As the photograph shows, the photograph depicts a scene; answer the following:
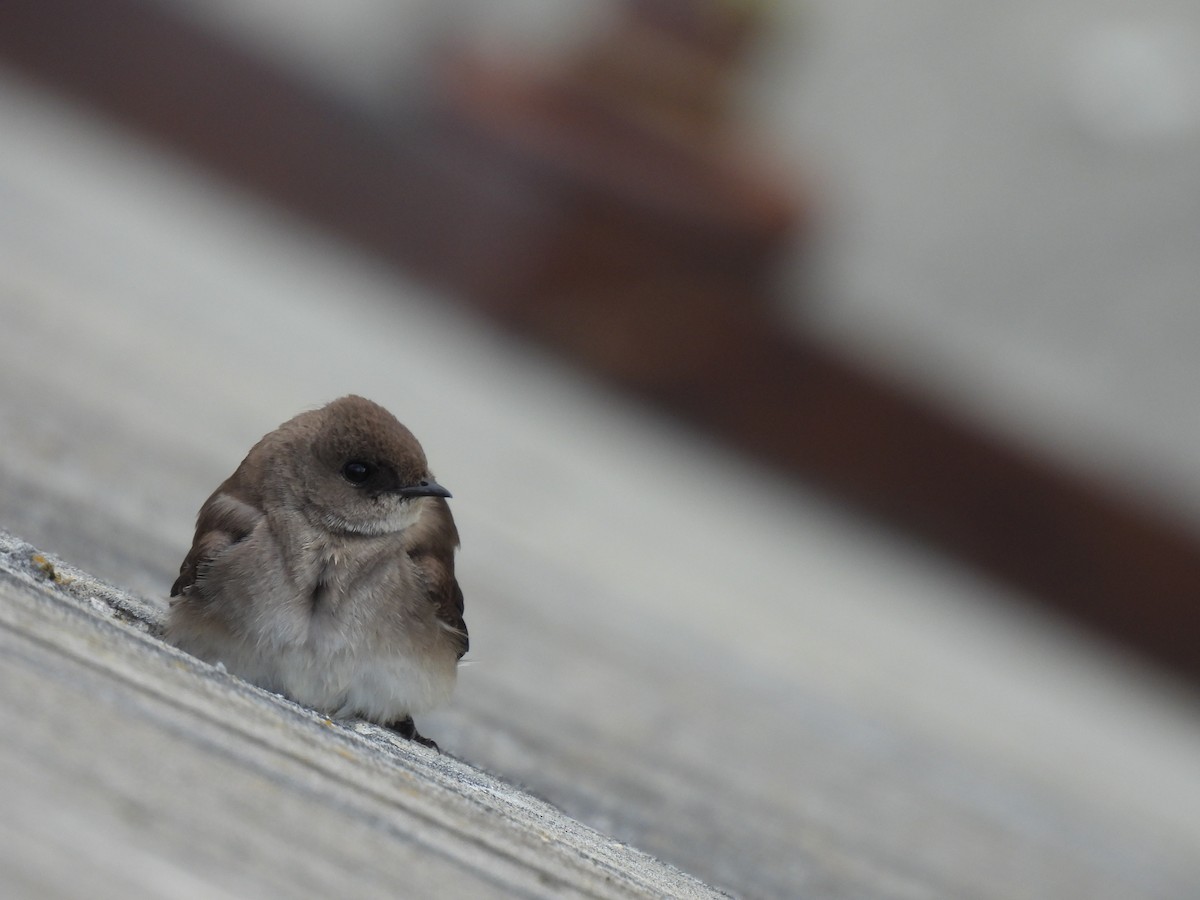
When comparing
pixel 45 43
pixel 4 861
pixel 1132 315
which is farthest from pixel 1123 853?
pixel 45 43

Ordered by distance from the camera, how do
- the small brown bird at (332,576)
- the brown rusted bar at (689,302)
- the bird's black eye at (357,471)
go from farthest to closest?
the brown rusted bar at (689,302), the bird's black eye at (357,471), the small brown bird at (332,576)

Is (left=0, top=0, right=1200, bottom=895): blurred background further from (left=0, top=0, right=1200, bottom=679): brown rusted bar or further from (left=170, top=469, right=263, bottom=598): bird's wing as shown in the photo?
(left=170, top=469, right=263, bottom=598): bird's wing

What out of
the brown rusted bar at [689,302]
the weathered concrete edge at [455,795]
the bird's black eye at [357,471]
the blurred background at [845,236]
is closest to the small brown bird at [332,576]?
the bird's black eye at [357,471]

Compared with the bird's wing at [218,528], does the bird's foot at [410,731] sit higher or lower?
lower

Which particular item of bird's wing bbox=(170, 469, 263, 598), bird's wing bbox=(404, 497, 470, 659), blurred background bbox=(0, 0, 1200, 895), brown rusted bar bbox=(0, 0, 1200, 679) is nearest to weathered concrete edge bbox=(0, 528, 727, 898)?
bird's wing bbox=(170, 469, 263, 598)

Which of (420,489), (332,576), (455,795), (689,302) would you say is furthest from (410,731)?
(689,302)

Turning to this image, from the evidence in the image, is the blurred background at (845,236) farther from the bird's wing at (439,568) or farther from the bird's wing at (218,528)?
the bird's wing at (218,528)
